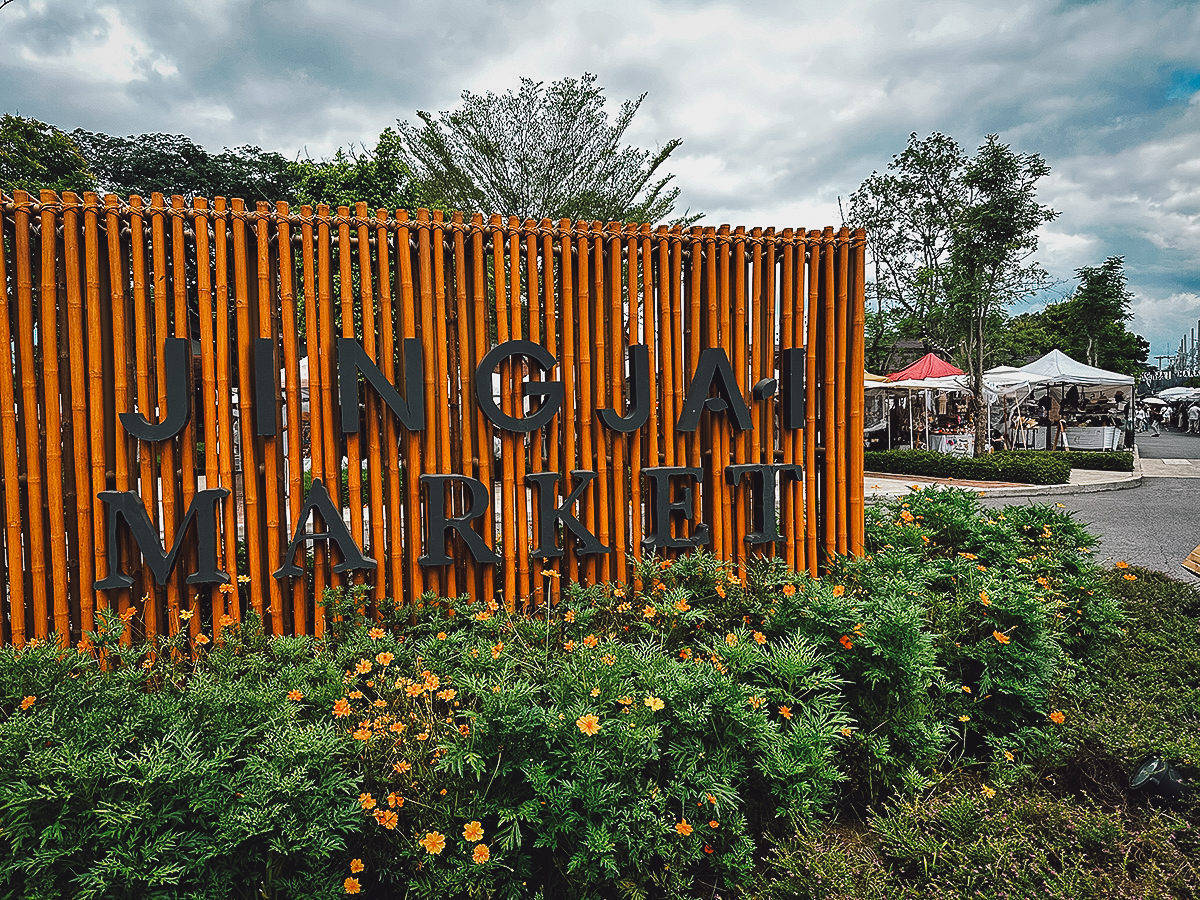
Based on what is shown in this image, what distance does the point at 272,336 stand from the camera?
3.22 metres

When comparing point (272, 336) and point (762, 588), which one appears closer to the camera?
point (272, 336)

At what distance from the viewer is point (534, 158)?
755 inches

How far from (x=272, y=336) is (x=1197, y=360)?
4079 inches

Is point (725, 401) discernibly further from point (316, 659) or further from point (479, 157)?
point (479, 157)

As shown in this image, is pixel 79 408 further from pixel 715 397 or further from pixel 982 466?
pixel 982 466

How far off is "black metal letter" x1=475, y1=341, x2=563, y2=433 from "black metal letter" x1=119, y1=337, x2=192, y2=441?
1279 mm

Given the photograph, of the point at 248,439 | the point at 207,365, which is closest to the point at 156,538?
the point at 248,439

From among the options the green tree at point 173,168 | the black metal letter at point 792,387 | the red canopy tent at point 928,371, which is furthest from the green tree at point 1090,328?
the green tree at point 173,168

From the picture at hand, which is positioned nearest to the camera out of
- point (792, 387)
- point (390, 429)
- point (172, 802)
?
point (172, 802)

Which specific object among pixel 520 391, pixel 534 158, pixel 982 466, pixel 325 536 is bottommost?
pixel 982 466

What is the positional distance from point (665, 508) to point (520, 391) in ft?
3.31

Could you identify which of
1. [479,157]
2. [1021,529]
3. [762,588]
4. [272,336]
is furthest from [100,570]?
[479,157]

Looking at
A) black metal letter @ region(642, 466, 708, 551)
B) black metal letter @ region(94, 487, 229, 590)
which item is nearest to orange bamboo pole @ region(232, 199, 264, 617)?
black metal letter @ region(94, 487, 229, 590)

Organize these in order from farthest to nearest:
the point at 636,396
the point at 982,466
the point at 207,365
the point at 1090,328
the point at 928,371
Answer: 1. the point at 1090,328
2. the point at 928,371
3. the point at 982,466
4. the point at 636,396
5. the point at 207,365
